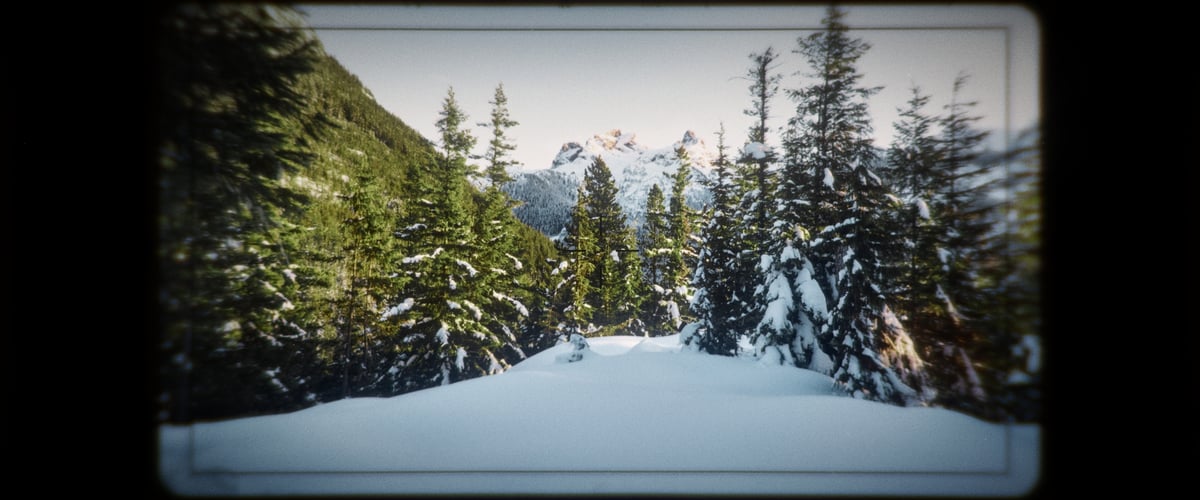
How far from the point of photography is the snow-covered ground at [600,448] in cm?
364

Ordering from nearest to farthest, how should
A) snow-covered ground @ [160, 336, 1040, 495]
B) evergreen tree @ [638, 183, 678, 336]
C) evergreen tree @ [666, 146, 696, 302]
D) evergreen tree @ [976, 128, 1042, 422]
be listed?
evergreen tree @ [976, 128, 1042, 422] → snow-covered ground @ [160, 336, 1040, 495] → evergreen tree @ [638, 183, 678, 336] → evergreen tree @ [666, 146, 696, 302]

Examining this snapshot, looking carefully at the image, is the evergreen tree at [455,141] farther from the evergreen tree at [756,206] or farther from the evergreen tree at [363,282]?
the evergreen tree at [756,206]

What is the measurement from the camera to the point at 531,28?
13.9 feet

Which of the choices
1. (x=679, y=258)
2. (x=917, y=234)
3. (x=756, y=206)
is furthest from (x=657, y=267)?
(x=917, y=234)

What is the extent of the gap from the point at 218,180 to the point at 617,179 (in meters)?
11.3

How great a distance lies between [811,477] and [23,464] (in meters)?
7.55

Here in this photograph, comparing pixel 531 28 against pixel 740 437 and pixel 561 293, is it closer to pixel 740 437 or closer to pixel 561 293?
pixel 740 437

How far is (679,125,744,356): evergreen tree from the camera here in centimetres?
1102

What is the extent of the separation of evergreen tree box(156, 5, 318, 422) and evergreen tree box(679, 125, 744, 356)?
10370 mm

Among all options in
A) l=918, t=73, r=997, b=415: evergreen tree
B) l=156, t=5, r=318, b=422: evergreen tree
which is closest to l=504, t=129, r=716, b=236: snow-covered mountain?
l=918, t=73, r=997, b=415: evergreen tree

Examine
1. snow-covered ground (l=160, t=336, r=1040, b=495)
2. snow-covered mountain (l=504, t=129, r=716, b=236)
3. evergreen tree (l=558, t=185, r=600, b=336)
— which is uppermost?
snow-covered mountain (l=504, t=129, r=716, b=236)

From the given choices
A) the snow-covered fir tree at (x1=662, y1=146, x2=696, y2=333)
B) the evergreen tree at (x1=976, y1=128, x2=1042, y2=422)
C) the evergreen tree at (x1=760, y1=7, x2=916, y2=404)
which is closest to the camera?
the evergreen tree at (x1=976, y1=128, x2=1042, y2=422)

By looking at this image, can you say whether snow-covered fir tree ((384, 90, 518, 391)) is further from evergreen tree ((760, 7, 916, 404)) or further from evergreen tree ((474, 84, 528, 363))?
evergreen tree ((760, 7, 916, 404))

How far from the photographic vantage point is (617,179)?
1384 centimetres
